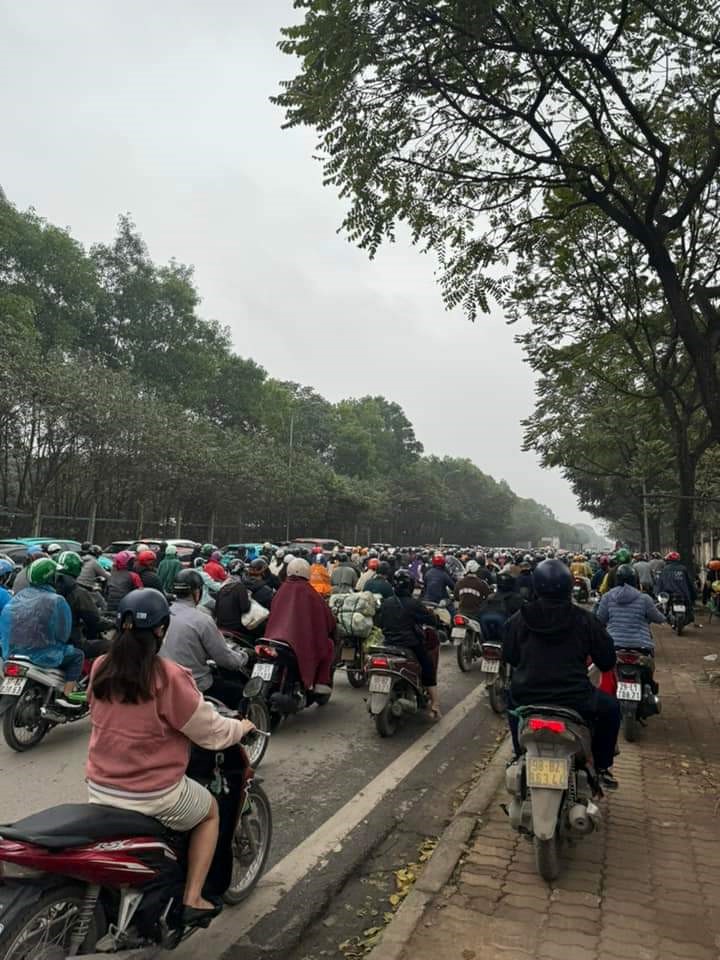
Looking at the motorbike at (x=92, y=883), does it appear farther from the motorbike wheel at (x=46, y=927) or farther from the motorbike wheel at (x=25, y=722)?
the motorbike wheel at (x=25, y=722)

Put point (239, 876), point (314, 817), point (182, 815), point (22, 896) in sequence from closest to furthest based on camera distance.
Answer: point (22, 896), point (182, 815), point (239, 876), point (314, 817)

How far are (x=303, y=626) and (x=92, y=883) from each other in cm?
422

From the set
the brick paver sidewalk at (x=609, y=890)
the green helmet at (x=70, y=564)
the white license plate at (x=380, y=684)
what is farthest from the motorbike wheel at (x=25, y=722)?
the brick paver sidewalk at (x=609, y=890)

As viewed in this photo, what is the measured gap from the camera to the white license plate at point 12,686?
229 inches

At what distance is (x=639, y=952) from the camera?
3086mm

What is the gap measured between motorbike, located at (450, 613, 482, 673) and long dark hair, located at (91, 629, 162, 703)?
24.7 feet

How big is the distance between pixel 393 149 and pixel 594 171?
235 centimetres

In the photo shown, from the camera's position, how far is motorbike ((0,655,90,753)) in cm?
586

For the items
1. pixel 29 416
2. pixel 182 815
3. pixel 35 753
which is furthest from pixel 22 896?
pixel 29 416

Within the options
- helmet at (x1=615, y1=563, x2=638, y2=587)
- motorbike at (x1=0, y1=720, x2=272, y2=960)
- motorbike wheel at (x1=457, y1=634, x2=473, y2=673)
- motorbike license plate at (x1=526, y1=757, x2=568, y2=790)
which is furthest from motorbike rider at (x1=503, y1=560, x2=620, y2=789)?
motorbike wheel at (x1=457, y1=634, x2=473, y2=673)

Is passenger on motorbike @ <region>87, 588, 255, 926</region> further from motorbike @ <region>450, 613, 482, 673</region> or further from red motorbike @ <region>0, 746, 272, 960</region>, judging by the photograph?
motorbike @ <region>450, 613, 482, 673</region>

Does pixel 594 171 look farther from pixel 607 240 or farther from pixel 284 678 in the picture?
pixel 284 678

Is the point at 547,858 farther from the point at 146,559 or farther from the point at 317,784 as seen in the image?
the point at 146,559

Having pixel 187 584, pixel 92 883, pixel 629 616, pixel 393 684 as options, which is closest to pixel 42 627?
pixel 187 584
